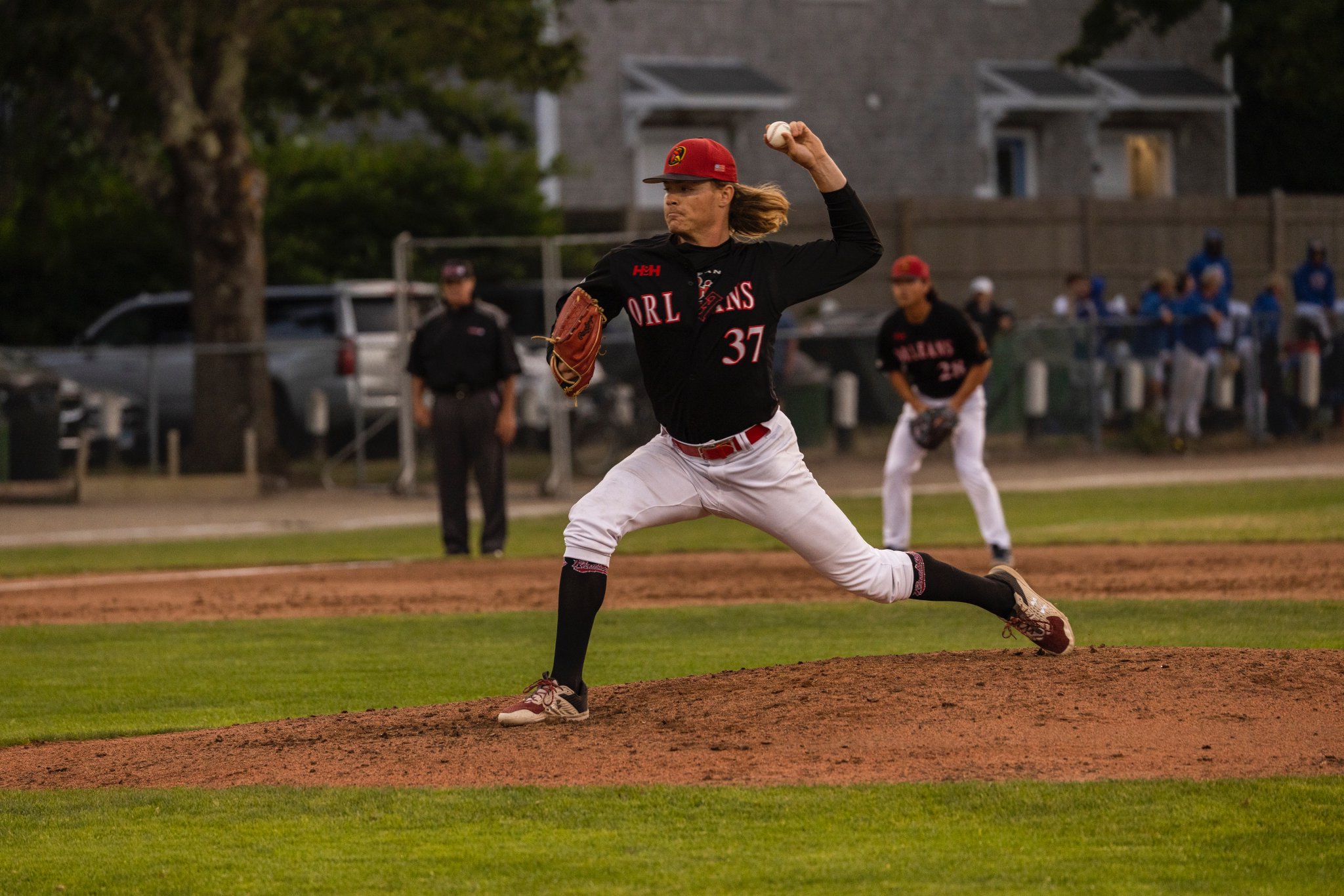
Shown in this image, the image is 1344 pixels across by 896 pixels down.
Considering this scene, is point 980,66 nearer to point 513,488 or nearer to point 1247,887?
point 513,488

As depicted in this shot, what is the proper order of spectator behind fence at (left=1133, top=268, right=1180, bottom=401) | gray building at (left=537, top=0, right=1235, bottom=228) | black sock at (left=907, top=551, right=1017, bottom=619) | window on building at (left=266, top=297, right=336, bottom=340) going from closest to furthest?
black sock at (left=907, top=551, right=1017, bottom=619), window on building at (left=266, top=297, right=336, bottom=340), spectator behind fence at (left=1133, top=268, right=1180, bottom=401), gray building at (left=537, top=0, right=1235, bottom=228)

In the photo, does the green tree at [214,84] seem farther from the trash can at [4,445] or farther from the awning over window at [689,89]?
the awning over window at [689,89]

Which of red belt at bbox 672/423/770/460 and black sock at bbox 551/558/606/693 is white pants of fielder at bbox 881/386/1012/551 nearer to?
red belt at bbox 672/423/770/460

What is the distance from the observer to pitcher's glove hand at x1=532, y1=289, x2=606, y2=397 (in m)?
6.30

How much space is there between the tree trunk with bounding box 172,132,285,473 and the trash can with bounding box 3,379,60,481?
64.3 inches

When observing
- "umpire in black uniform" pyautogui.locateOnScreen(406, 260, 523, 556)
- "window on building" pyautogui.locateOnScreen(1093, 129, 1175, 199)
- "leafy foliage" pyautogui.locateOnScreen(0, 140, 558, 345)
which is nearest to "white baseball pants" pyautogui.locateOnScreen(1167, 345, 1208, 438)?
"leafy foliage" pyautogui.locateOnScreen(0, 140, 558, 345)

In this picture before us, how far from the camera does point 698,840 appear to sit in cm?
500

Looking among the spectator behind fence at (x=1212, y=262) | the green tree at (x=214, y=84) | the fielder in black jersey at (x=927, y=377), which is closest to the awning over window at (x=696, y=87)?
the green tree at (x=214, y=84)

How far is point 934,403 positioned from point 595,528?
6.16 meters

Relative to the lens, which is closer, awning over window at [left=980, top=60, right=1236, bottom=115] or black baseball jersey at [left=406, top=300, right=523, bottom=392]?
black baseball jersey at [left=406, top=300, right=523, bottom=392]

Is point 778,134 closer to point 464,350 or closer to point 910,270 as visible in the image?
point 910,270

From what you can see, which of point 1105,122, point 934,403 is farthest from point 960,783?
point 1105,122

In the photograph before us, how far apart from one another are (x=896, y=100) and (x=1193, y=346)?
10338mm

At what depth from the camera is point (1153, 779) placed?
5465mm
